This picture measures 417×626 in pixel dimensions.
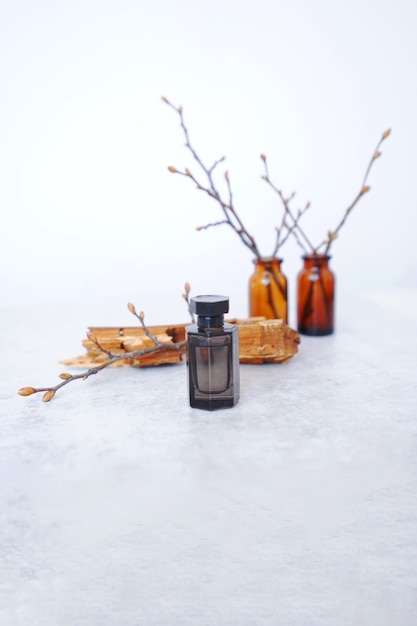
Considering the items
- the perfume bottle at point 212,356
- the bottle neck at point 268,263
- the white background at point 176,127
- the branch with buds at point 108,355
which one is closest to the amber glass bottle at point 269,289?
the bottle neck at point 268,263

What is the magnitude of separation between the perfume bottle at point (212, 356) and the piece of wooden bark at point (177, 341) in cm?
22

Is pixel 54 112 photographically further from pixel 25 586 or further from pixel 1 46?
pixel 25 586

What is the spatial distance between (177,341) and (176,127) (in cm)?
167

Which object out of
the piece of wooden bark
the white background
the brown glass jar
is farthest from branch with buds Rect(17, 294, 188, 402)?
the white background

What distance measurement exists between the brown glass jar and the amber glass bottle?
2.3 inches

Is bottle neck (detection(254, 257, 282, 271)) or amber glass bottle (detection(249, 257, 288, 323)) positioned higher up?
bottle neck (detection(254, 257, 282, 271))

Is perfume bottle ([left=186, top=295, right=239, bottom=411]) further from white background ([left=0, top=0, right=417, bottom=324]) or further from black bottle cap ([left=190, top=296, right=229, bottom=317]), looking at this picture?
white background ([left=0, top=0, right=417, bottom=324])

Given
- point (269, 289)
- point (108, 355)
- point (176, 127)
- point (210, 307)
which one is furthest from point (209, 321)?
point (176, 127)

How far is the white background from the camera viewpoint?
2826 mm

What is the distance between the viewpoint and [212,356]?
44.4 inches

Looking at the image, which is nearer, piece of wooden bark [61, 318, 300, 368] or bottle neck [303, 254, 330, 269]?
piece of wooden bark [61, 318, 300, 368]

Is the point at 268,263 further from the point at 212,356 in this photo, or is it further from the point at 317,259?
the point at 212,356

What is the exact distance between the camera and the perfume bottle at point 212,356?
1.12 m

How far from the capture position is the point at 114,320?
189 cm
